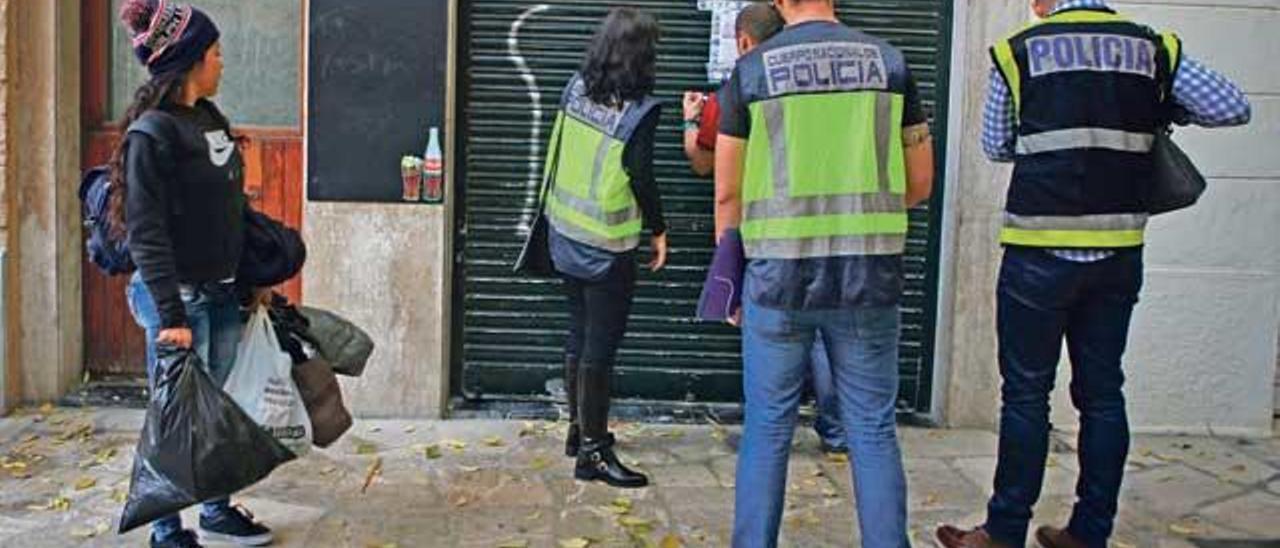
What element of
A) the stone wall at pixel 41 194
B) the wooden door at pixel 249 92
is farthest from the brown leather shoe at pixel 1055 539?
the stone wall at pixel 41 194

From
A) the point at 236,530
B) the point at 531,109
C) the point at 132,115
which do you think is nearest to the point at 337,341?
the point at 236,530

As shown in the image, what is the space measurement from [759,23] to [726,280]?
1724mm

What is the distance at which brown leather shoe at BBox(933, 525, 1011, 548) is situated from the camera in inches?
192

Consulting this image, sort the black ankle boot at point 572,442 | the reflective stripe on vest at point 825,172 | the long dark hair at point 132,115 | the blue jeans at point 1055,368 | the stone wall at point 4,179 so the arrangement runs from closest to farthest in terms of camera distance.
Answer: the reflective stripe on vest at point 825,172, the long dark hair at point 132,115, the blue jeans at point 1055,368, the black ankle boot at point 572,442, the stone wall at point 4,179

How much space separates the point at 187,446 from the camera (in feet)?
13.9

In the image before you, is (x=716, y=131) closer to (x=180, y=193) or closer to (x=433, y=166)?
(x=433, y=166)

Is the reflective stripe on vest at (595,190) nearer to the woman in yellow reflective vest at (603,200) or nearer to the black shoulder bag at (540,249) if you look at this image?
the woman in yellow reflective vest at (603,200)

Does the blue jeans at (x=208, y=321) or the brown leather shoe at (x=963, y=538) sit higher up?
the blue jeans at (x=208, y=321)

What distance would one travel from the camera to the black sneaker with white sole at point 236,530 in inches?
195

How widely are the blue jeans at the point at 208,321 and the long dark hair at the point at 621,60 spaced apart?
1.64 metres

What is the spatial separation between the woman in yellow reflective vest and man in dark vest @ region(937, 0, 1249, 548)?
1.39 metres

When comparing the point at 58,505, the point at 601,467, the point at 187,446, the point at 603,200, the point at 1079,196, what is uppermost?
the point at 1079,196

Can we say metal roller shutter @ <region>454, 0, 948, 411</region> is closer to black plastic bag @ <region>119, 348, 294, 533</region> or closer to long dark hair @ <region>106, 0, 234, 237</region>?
long dark hair @ <region>106, 0, 234, 237</region>

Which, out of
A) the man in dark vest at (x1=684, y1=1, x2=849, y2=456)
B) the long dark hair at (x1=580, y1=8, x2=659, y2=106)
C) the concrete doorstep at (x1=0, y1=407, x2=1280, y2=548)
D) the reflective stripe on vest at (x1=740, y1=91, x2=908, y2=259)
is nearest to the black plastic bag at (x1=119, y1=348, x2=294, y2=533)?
the concrete doorstep at (x1=0, y1=407, x2=1280, y2=548)
